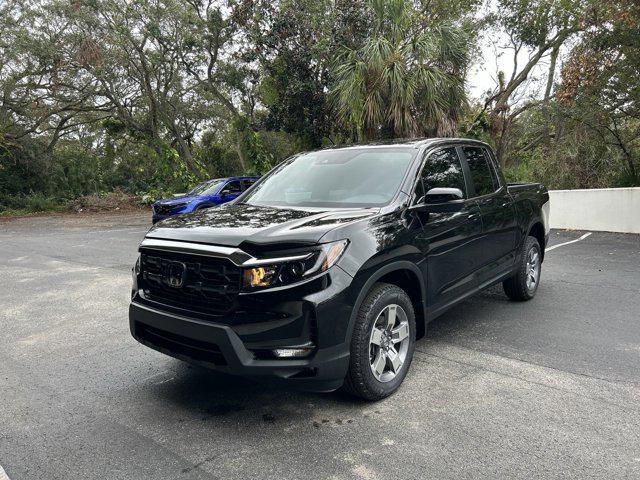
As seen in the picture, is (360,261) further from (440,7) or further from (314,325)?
(440,7)

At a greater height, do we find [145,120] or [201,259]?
[145,120]

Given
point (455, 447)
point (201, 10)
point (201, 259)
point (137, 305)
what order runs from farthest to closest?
point (201, 10) < point (137, 305) < point (201, 259) < point (455, 447)

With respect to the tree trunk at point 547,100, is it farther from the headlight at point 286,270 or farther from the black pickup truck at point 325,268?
the headlight at point 286,270

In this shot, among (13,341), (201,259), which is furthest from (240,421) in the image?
(13,341)

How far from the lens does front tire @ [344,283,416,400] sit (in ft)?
10.4

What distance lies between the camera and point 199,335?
298 cm

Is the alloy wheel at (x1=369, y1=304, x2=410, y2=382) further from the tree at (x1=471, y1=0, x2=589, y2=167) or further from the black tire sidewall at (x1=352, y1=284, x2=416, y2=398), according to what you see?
the tree at (x1=471, y1=0, x2=589, y2=167)

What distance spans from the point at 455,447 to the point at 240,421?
1331mm

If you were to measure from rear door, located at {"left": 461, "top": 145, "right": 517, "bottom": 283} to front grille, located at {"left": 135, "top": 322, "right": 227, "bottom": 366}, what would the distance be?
270 cm

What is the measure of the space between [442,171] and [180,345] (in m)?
2.65

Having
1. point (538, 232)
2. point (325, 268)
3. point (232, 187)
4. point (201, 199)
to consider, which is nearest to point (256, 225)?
point (325, 268)

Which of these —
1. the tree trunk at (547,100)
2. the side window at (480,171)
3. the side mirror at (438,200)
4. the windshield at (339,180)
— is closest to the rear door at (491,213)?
the side window at (480,171)

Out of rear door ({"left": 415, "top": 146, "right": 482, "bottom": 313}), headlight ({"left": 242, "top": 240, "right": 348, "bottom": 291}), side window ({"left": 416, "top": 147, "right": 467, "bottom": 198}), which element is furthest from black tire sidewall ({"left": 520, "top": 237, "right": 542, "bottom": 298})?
headlight ({"left": 242, "top": 240, "right": 348, "bottom": 291})

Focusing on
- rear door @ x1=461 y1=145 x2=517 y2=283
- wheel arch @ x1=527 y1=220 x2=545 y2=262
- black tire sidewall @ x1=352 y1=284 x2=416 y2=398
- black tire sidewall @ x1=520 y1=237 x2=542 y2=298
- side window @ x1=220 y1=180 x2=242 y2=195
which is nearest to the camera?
black tire sidewall @ x1=352 y1=284 x2=416 y2=398
